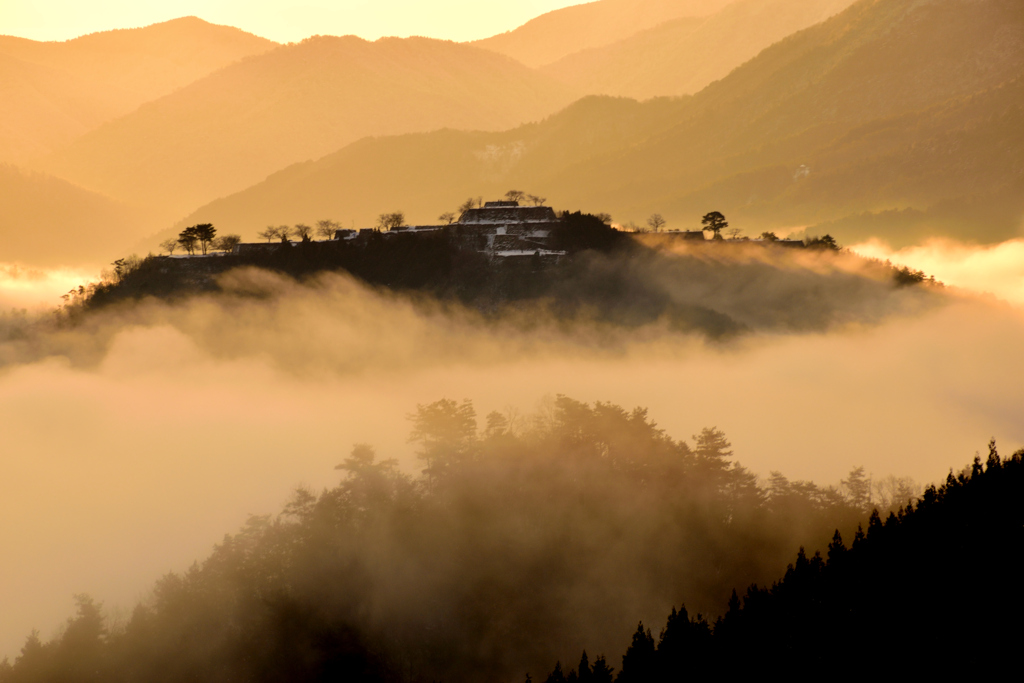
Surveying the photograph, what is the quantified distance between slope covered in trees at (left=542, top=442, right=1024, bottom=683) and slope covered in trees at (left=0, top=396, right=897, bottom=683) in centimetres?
2429

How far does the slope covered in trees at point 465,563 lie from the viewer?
339 feet

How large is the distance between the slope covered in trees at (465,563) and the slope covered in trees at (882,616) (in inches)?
956

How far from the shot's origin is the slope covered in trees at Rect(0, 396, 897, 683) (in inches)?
4065

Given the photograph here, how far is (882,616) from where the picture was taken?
245 ft

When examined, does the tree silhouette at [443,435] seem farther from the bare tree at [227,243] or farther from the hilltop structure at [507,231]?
the bare tree at [227,243]

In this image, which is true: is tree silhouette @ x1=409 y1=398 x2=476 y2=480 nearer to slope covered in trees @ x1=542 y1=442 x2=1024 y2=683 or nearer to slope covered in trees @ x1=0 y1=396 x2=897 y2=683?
slope covered in trees @ x1=0 y1=396 x2=897 y2=683

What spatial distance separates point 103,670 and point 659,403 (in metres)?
133

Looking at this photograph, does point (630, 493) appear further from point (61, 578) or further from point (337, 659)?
point (61, 578)

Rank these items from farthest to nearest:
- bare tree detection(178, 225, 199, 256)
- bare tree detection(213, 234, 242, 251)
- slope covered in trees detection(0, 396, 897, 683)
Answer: bare tree detection(213, 234, 242, 251) → bare tree detection(178, 225, 199, 256) → slope covered in trees detection(0, 396, 897, 683)

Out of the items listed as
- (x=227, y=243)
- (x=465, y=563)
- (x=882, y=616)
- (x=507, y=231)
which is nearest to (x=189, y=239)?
(x=227, y=243)

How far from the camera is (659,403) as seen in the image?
196375 millimetres

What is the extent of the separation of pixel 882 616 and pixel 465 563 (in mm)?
58450

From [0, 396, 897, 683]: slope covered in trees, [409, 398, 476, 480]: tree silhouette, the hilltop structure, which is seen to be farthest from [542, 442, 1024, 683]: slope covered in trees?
the hilltop structure

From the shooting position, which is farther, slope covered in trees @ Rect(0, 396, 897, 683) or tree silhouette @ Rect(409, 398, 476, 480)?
tree silhouette @ Rect(409, 398, 476, 480)
